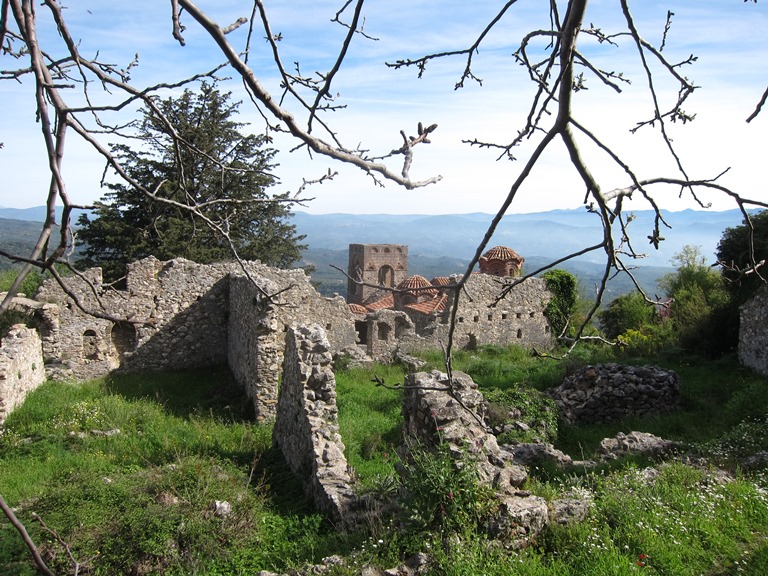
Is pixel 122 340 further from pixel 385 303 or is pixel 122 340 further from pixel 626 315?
pixel 626 315

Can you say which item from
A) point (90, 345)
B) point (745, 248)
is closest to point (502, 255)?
point (745, 248)

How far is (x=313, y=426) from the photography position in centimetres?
796

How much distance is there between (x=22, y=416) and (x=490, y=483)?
330 inches

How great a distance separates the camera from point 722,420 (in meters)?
10.9

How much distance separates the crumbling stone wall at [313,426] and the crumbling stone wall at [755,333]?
1073 centimetres

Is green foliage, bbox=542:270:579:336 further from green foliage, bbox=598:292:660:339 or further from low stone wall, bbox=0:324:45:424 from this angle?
low stone wall, bbox=0:324:45:424

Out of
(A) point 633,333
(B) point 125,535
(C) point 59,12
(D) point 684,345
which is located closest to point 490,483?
(B) point 125,535

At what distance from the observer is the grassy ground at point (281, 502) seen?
4988mm

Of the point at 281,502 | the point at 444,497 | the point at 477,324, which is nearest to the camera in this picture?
the point at 444,497

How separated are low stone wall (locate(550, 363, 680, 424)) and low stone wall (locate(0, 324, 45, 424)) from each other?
33.9 feet

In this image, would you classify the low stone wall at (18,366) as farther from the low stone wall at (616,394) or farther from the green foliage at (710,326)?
the green foliage at (710,326)

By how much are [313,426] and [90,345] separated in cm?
827

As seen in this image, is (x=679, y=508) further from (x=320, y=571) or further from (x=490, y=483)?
(x=320, y=571)

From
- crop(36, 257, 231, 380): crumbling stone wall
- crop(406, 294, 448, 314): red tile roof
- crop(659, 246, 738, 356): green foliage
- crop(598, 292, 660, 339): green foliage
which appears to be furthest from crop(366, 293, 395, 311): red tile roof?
crop(36, 257, 231, 380): crumbling stone wall
